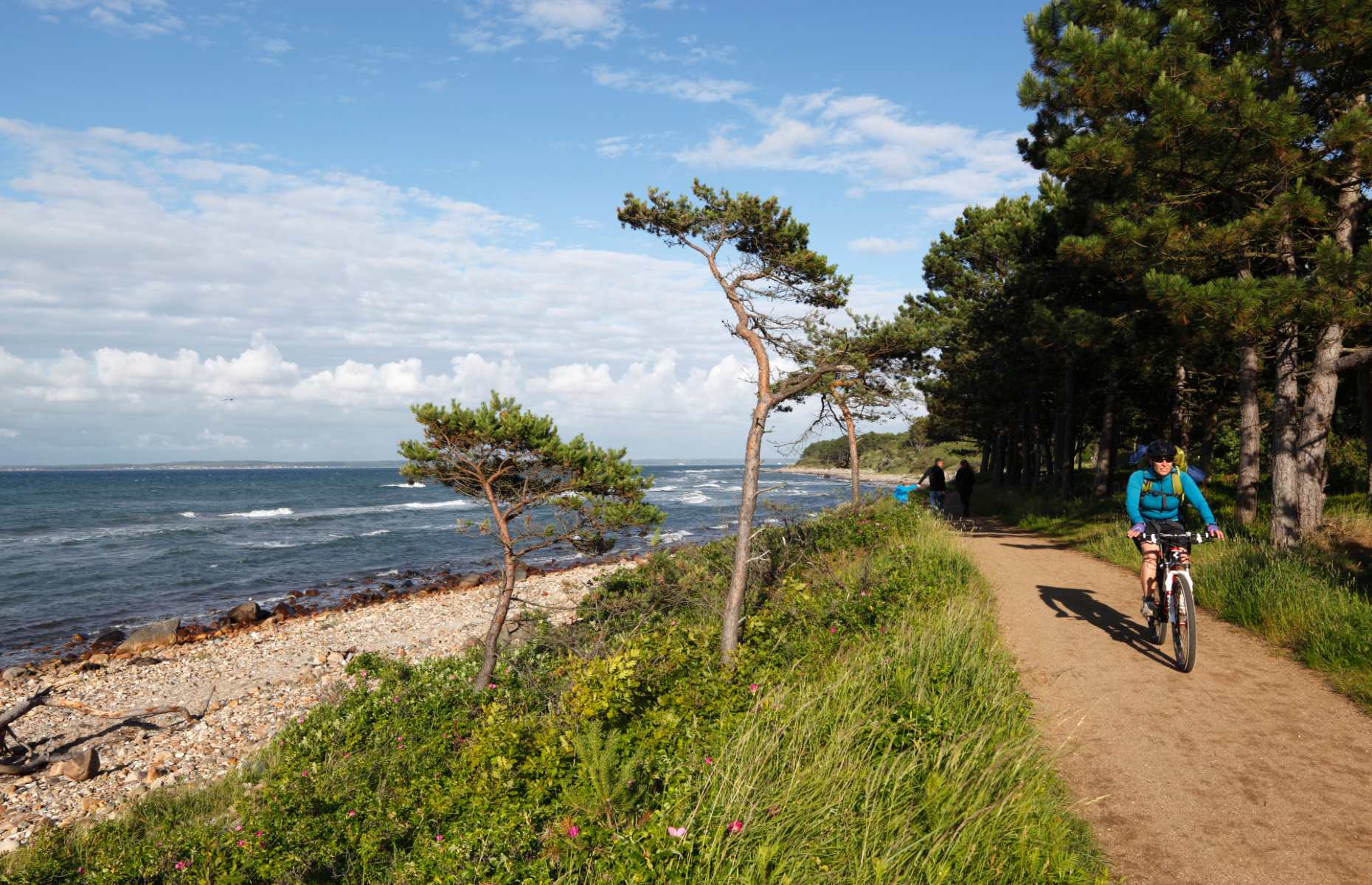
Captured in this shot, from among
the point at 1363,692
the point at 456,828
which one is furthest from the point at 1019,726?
the point at 456,828

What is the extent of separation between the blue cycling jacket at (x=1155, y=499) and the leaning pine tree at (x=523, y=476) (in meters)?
6.93

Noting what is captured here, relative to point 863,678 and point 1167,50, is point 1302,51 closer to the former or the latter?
point 1167,50

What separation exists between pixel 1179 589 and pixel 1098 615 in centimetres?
238

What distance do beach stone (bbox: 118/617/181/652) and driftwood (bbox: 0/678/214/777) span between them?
493 cm

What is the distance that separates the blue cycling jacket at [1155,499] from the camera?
267 inches

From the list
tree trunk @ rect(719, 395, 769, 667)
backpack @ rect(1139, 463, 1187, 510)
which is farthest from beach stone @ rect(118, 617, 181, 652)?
backpack @ rect(1139, 463, 1187, 510)

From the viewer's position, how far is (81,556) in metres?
34.7

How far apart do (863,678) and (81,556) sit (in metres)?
43.1

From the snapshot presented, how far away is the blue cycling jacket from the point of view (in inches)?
267

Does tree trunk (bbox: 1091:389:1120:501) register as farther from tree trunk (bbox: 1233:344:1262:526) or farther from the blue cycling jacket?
the blue cycling jacket

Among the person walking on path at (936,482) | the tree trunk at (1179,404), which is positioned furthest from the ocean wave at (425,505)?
the tree trunk at (1179,404)

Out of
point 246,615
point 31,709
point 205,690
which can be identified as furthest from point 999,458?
point 31,709

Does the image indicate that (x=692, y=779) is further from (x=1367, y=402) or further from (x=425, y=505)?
(x=425, y=505)

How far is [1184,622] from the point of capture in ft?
21.7
